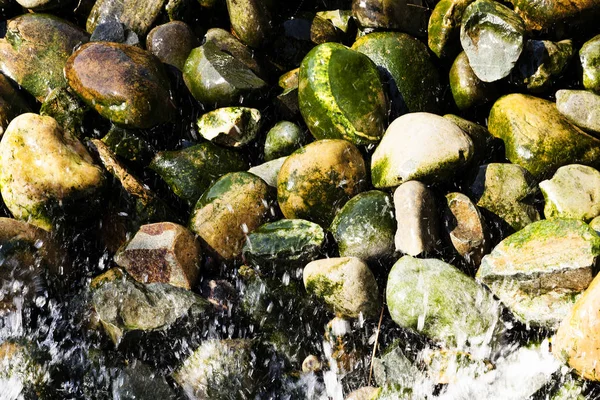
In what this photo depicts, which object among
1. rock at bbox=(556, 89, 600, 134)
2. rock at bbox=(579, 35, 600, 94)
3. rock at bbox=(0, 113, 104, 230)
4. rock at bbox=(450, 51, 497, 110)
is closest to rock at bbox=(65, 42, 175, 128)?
rock at bbox=(0, 113, 104, 230)

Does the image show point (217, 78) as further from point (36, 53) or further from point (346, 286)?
point (346, 286)

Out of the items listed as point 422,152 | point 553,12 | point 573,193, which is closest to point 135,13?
point 422,152

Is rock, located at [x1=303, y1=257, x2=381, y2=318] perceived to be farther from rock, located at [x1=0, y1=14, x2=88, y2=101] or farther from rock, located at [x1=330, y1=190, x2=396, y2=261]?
rock, located at [x1=0, y1=14, x2=88, y2=101]

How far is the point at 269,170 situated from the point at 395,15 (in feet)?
5.43

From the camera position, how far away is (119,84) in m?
4.91

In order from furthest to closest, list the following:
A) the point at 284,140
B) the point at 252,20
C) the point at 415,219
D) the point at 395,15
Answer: the point at 252,20, the point at 395,15, the point at 284,140, the point at 415,219

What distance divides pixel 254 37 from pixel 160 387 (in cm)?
309

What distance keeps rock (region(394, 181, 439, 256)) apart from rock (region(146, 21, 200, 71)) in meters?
2.37

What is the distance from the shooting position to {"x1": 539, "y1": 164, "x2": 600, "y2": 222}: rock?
173 inches

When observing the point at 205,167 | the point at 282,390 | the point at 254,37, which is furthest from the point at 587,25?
the point at 282,390

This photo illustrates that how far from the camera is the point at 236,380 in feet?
12.9

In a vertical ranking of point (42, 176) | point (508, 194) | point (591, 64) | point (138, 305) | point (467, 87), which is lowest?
point (138, 305)

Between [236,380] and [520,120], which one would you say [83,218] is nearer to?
[236,380]

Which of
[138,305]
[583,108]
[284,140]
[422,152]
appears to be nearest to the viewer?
[138,305]
